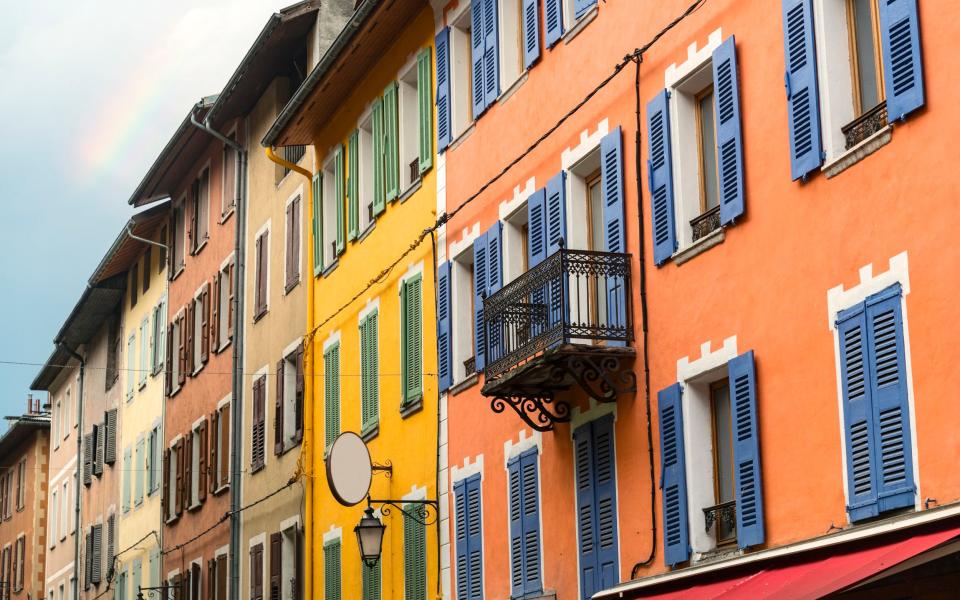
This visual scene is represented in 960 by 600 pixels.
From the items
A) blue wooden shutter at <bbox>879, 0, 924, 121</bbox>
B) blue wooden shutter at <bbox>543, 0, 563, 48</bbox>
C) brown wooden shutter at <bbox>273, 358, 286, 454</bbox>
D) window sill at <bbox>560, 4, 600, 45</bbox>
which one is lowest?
blue wooden shutter at <bbox>879, 0, 924, 121</bbox>

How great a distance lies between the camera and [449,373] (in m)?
22.2

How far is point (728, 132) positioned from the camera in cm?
1523

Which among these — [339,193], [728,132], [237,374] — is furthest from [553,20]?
[237,374]

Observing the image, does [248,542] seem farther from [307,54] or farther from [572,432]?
[572,432]

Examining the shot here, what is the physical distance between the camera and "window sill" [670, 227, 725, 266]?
15.4 m

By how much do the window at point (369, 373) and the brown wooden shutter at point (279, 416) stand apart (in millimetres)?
4496

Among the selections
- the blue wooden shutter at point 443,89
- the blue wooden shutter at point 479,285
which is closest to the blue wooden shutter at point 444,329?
the blue wooden shutter at point 479,285

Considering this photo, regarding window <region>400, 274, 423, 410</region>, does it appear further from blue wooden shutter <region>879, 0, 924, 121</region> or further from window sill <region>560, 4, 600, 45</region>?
blue wooden shutter <region>879, 0, 924, 121</region>

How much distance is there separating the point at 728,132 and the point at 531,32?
5531 millimetres

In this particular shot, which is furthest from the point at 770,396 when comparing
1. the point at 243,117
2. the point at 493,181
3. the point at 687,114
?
the point at 243,117

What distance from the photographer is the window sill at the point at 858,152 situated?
12852 millimetres

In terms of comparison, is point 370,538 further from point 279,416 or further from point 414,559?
point 279,416

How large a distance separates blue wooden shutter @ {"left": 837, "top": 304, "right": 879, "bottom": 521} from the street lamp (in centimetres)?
944

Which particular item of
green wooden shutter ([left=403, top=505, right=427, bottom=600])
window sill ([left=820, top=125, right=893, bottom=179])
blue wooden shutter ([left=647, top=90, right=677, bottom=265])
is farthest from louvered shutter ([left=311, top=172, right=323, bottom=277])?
window sill ([left=820, top=125, right=893, bottom=179])
